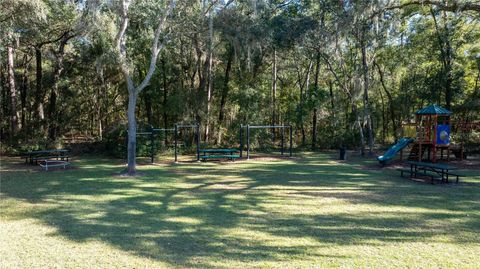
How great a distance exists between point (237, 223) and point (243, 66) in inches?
641

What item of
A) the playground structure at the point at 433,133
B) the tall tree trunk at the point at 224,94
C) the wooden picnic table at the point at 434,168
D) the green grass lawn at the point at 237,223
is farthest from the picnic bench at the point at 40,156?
the playground structure at the point at 433,133

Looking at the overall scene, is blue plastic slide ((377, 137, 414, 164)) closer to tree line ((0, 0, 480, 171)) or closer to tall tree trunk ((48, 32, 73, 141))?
tree line ((0, 0, 480, 171))

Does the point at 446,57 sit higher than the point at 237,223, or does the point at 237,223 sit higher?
the point at 446,57

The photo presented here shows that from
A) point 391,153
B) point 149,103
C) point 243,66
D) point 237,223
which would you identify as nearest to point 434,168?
point 391,153

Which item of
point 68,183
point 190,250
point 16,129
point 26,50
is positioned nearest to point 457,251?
point 190,250

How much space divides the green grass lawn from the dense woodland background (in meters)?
6.33

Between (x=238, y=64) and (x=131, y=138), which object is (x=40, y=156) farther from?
(x=238, y=64)

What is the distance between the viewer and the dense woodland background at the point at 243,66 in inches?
587

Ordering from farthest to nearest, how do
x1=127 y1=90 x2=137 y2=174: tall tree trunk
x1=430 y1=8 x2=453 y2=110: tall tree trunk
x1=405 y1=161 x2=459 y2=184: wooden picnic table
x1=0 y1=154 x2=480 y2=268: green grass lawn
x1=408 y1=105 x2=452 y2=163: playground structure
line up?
x1=430 y1=8 x2=453 y2=110: tall tree trunk → x1=408 y1=105 x2=452 y2=163: playground structure → x1=127 y1=90 x2=137 y2=174: tall tree trunk → x1=405 y1=161 x2=459 y2=184: wooden picnic table → x1=0 y1=154 x2=480 y2=268: green grass lawn

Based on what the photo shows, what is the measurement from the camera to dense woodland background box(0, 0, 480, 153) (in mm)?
14898

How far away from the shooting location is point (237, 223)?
551 cm

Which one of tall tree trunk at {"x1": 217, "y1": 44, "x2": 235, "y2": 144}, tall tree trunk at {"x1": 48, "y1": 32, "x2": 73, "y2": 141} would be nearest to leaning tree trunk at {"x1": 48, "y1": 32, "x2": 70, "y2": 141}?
tall tree trunk at {"x1": 48, "y1": 32, "x2": 73, "y2": 141}

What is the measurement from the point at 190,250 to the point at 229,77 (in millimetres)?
17911

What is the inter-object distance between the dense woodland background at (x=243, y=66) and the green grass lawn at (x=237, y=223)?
6.33 metres
